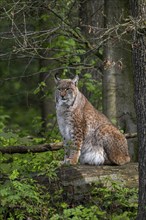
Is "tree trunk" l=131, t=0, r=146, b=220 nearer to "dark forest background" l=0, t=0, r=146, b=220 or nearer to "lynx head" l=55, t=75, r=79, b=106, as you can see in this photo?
"dark forest background" l=0, t=0, r=146, b=220

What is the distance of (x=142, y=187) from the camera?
714 cm

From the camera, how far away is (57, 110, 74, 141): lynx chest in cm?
976

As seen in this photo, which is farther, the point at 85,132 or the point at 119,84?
the point at 119,84

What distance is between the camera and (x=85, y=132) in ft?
31.9

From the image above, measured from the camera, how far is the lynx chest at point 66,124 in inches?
384

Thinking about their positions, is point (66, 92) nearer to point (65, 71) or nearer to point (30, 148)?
point (30, 148)

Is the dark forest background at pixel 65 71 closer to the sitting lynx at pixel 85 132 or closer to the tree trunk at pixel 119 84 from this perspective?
the tree trunk at pixel 119 84

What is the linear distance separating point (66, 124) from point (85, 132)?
0.34 meters

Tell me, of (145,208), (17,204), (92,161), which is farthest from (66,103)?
(145,208)

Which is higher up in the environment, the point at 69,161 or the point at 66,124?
the point at 66,124

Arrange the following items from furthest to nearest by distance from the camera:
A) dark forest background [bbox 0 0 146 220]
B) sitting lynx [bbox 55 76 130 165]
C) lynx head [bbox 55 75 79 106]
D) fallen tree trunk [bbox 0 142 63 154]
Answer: lynx head [bbox 55 75 79 106] → sitting lynx [bbox 55 76 130 165] → fallen tree trunk [bbox 0 142 63 154] → dark forest background [bbox 0 0 146 220]

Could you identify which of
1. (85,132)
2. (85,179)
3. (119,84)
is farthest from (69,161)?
(119,84)

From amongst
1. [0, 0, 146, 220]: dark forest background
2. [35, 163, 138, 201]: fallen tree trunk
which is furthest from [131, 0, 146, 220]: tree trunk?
[35, 163, 138, 201]: fallen tree trunk

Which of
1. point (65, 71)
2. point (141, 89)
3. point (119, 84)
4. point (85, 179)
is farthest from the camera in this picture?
point (65, 71)
